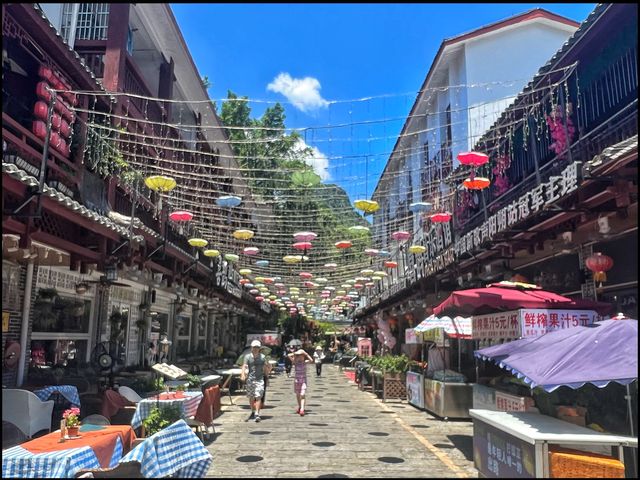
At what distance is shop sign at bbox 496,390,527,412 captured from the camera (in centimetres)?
780

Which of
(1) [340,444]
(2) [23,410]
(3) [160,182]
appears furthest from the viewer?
(3) [160,182]

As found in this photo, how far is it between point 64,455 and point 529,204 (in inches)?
294

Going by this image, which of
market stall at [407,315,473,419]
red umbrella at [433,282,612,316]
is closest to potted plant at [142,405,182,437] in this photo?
red umbrella at [433,282,612,316]

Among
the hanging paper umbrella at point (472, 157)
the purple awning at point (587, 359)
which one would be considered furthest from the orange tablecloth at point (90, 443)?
the hanging paper umbrella at point (472, 157)

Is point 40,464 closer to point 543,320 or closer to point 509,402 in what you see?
point 543,320

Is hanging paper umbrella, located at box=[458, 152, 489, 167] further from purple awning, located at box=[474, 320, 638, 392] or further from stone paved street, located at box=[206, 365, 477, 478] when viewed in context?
stone paved street, located at box=[206, 365, 477, 478]

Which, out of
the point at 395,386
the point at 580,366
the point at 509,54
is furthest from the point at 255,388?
the point at 509,54

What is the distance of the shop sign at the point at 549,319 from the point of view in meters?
7.54

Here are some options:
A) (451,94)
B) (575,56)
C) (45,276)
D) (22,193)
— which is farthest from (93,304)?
(451,94)

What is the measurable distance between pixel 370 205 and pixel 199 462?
690cm

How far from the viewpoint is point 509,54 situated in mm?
18562

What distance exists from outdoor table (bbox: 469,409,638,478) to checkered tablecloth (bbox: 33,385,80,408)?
6250 mm

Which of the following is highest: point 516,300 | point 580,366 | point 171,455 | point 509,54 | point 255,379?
point 509,54

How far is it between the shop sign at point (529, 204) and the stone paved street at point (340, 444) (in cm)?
385
